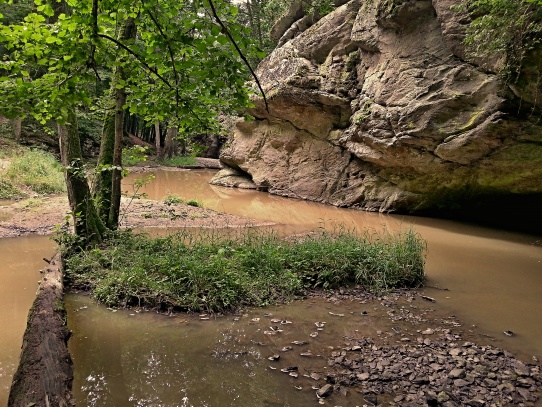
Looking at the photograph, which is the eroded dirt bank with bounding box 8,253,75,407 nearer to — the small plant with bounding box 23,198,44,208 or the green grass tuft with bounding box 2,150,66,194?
the small plant with bounding box 23,198,44,208

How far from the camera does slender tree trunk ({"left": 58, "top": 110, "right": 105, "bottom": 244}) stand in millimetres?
7125

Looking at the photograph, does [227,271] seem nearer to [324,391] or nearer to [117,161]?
[324,391]

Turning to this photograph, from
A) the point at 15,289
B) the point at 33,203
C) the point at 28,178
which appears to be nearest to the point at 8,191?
the point at 28,178

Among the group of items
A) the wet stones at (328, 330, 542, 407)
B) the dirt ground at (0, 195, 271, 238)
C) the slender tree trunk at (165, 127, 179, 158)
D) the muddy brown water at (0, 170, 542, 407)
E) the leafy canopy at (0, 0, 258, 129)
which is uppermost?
the leafy canopy at (0, 0, 258, 129)

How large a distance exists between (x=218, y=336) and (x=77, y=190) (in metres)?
4.15

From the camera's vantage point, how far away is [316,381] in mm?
3979

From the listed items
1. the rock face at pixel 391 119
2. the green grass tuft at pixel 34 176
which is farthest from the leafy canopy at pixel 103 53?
the green grass tuft at pixel 34 176

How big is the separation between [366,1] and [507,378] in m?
15.6

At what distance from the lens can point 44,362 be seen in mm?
3391

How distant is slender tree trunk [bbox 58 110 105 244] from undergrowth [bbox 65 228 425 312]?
0.44 metres

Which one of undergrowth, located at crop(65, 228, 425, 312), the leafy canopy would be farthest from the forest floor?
the leafy canopy

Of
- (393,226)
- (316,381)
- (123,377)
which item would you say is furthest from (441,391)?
(393,226)

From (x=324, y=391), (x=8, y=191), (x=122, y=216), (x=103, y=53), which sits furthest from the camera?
(x=8, y=191)

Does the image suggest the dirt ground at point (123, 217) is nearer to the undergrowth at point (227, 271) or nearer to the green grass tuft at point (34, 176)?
the green grass tuft at point (34, 176)
